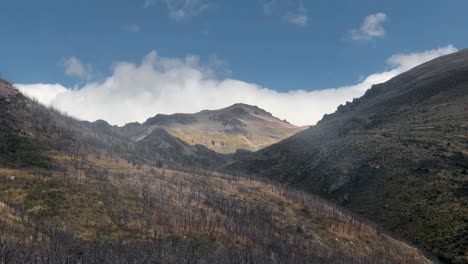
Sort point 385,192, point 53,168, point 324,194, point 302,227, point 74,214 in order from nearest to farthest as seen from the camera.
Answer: point 74,214, point 302,227, point 53,168, point 385,192, point 324,194

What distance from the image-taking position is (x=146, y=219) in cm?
11169

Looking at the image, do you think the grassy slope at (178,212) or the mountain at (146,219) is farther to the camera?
the grassy slope at (178,212)

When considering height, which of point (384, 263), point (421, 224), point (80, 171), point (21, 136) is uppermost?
point (21, 136)

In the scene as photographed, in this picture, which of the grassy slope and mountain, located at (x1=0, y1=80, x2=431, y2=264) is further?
the grassy slope

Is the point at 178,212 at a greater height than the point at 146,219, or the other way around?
A: the point at 146,219

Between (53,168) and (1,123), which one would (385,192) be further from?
(1,123)

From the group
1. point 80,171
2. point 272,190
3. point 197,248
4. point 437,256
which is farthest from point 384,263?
point 80,171

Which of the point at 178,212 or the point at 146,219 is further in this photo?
the point at 178,212

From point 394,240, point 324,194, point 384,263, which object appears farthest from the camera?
point 324,194

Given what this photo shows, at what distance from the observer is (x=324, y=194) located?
198500mm

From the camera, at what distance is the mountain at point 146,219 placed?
272 feet

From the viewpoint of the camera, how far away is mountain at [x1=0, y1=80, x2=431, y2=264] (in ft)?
272

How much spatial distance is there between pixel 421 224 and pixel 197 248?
7667cm

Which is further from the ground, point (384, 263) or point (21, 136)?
point (21, 136)
